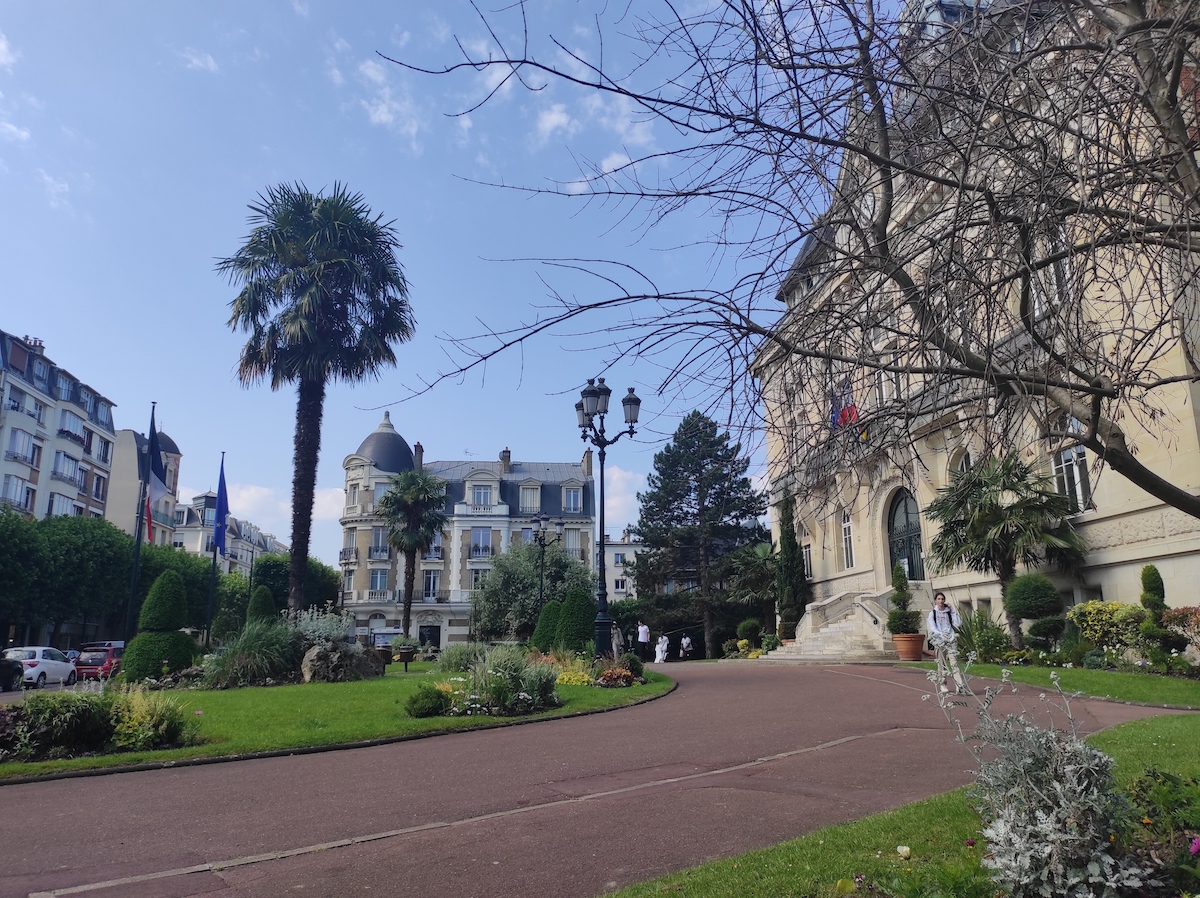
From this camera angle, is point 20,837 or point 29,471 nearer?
point 20,837

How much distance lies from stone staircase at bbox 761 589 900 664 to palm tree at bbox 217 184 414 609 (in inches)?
715

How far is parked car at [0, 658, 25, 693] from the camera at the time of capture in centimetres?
2705

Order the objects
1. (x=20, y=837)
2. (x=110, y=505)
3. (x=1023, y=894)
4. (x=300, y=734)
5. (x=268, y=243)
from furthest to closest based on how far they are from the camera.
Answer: (x=110, y=505) < (x=268, y=243) < (x=300, y=734) < (x=20, y=837) < (x=1023, y=894)

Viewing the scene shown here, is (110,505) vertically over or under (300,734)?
over

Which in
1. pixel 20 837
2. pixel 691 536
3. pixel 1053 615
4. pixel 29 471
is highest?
pixel 29 471

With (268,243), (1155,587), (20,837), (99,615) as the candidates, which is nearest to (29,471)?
(99,615)

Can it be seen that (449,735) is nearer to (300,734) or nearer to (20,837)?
(300,734)

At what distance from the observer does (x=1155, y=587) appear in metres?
18.4

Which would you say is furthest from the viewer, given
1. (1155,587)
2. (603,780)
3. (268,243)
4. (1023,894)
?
(268,243)

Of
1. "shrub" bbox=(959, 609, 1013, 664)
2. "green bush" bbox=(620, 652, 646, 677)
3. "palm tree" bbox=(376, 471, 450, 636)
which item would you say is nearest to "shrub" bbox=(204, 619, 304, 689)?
"green bush" bbox=(620, 652, 646, 677)

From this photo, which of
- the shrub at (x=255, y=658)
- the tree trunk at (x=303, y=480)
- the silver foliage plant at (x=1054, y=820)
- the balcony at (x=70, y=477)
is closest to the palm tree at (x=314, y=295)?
the tree trunk at (x=303, y=480)

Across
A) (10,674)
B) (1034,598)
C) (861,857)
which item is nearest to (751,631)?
(1034,598)

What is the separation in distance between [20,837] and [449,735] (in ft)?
19.7

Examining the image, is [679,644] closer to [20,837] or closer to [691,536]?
[691,536]
